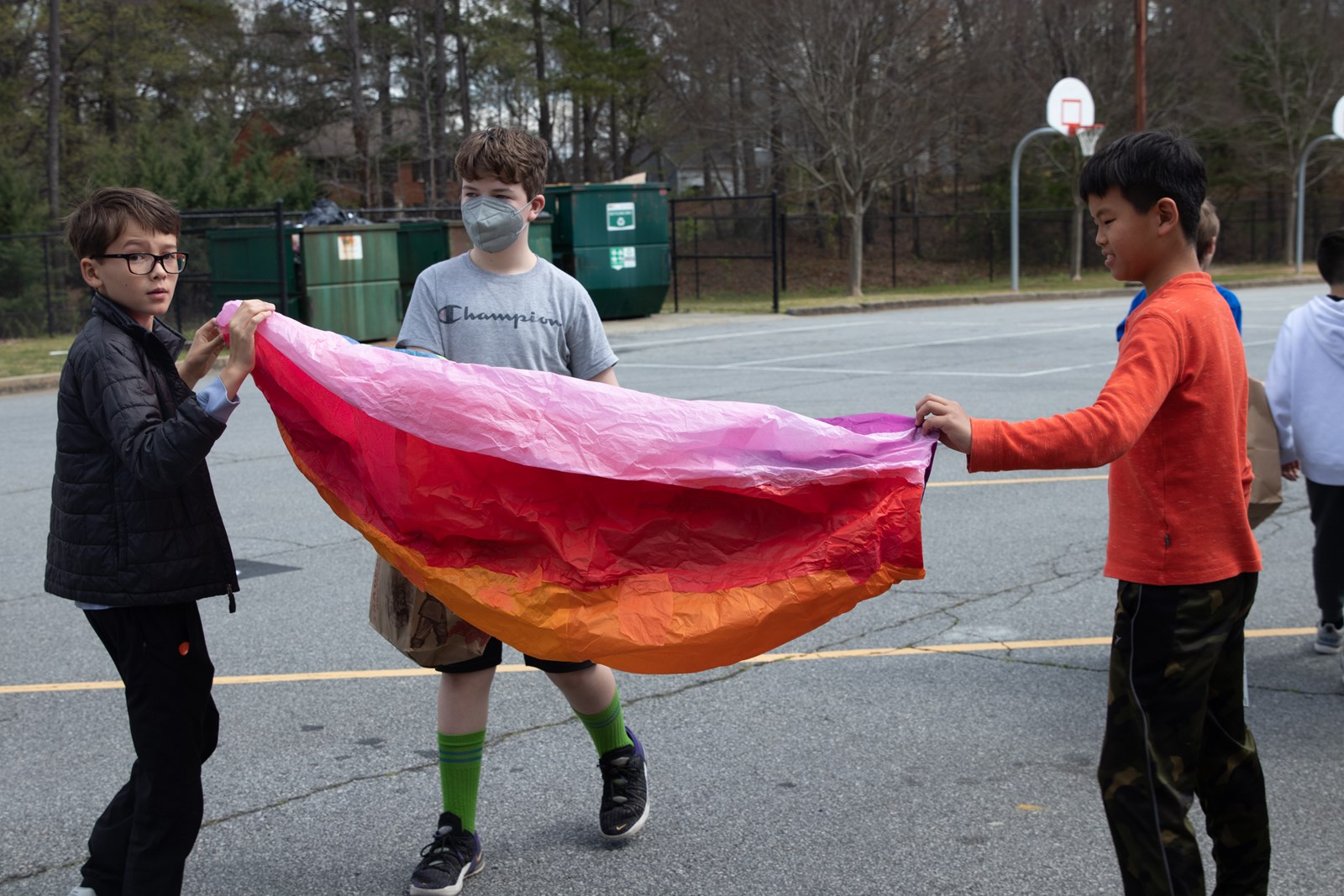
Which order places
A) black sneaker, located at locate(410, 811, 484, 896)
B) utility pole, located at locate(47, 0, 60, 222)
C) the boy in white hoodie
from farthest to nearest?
utility pole, located at locate(47, 0, 60, 222), the boy in white hoodie, black sneaker, located at locate(410, 811, 484, 896)

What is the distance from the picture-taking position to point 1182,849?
9.12 ft

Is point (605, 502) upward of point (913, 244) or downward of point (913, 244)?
downward

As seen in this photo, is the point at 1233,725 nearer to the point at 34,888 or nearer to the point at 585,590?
the point at 585,590

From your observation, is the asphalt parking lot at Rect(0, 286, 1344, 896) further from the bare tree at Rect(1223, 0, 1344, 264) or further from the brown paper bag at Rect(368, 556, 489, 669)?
the bare tree at Rect(1223, 0, 1344, 264)

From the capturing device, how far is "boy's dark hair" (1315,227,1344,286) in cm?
483

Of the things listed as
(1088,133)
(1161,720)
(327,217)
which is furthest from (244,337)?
(1088,133)

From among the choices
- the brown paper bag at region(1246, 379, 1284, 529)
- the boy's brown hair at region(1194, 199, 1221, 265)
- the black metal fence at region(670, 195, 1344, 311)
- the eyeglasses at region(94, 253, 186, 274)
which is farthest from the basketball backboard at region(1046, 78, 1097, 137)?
the eyeglasses at region(94, 253, 186, 274)

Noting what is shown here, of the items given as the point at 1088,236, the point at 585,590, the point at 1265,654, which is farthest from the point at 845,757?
the point at 1088,236

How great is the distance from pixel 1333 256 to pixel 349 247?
1668 centimetres

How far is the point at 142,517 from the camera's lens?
9.64 ft

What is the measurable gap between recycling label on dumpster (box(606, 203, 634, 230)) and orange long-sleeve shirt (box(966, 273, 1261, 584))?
21.6 m

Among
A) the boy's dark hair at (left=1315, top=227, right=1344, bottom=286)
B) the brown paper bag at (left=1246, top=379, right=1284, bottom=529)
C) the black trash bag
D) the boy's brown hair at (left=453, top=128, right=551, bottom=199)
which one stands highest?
the black trash bag

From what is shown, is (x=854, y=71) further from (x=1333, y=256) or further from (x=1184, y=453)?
(x=1184, y=453)

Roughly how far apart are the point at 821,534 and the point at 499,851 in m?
1.34
